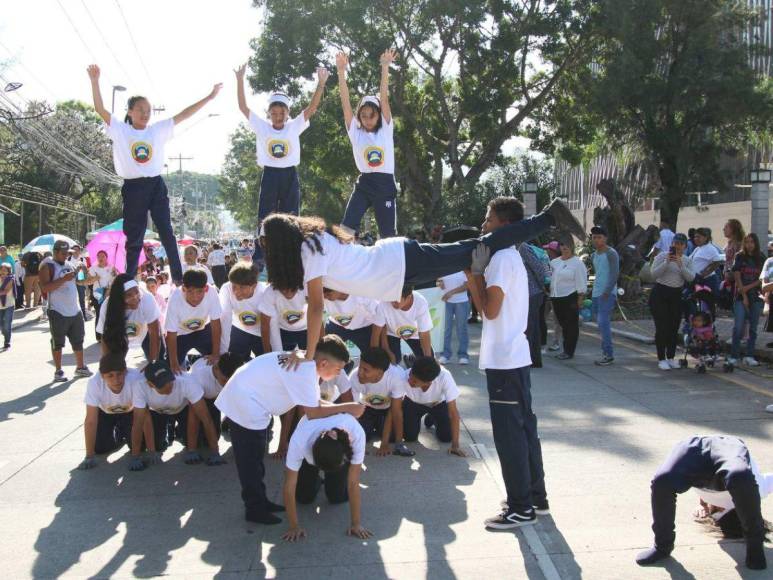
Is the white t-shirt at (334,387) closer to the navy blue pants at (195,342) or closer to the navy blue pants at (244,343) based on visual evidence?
the navy blue pants at (244,343)

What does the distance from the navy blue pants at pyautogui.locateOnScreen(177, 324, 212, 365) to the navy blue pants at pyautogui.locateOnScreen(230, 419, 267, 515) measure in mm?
2245

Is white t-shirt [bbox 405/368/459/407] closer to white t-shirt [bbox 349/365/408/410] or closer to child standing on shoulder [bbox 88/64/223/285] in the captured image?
white t-shirt [bbox 349/365/408/410]

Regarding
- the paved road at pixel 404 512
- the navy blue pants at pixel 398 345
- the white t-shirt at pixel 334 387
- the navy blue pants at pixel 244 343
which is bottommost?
the paved road at pixel 404 512

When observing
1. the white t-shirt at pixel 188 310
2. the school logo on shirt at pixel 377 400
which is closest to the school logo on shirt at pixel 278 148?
the white t-shirt at pixel 188 310

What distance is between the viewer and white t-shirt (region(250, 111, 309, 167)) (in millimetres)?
7520

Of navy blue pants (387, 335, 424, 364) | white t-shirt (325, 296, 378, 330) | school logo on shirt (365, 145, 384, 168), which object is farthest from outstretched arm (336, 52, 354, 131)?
navy blue pants (387, 335, 424, 364)

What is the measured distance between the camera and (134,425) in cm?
649

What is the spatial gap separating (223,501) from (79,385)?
5456 millimetres

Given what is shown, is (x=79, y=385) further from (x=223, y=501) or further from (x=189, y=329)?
(x=223, y=501)

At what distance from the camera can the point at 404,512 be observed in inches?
209

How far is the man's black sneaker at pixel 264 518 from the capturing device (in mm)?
5125

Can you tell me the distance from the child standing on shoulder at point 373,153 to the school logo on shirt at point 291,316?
3.46 feet

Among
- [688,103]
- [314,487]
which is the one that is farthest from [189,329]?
[688,103]

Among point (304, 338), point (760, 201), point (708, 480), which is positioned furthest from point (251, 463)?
point (760, 201)
